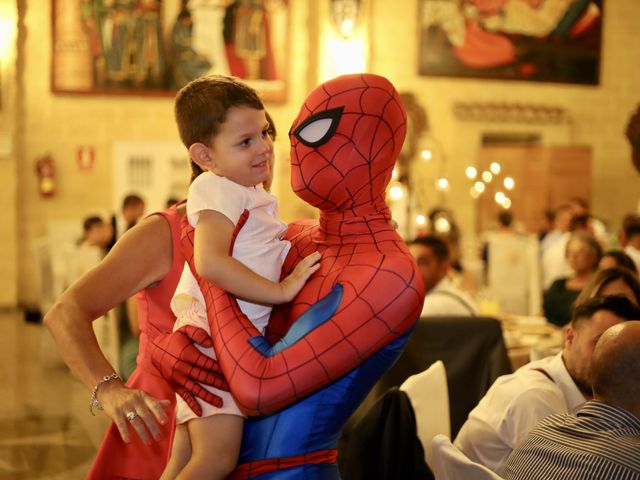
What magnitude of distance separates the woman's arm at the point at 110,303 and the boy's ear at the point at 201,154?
28cm

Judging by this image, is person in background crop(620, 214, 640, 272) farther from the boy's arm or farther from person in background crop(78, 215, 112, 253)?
the boy's arm

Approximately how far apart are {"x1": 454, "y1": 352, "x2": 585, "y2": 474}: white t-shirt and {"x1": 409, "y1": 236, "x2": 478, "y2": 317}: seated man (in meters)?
1.96

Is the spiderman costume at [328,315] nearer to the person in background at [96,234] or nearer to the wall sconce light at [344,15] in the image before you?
the person in background at [96,234]

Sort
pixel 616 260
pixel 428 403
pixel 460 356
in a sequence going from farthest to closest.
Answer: pixel 616 260 < pixel 460 356 < pixel 428 403

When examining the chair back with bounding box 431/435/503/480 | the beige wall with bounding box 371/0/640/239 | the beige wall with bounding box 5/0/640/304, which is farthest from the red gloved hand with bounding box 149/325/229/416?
the beige wall with bounding box 371/0/640/239

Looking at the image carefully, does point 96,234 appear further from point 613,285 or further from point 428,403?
point 428,403

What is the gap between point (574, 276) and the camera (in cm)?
644

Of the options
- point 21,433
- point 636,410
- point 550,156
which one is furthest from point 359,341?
point 550,156

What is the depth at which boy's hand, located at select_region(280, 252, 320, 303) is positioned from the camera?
167 centimetres

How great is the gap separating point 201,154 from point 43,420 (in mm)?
5254

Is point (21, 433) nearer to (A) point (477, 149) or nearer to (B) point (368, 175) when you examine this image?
(B) point (368, 175)

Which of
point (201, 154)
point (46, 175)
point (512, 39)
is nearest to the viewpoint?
point (201, 154)

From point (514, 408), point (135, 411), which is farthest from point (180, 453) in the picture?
point (514, 408)

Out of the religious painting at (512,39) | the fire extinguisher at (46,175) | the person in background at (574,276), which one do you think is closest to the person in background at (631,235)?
the person in background at (574,276)
